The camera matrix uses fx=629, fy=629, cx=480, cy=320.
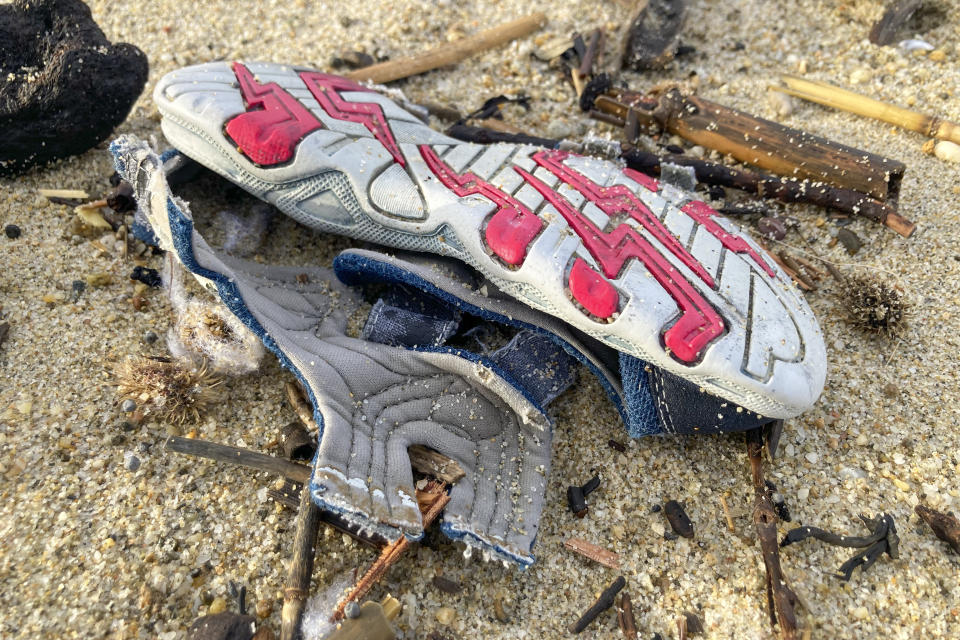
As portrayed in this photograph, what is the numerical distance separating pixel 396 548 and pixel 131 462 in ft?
3.13

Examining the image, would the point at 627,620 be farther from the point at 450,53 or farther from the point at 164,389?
the point at 450,53

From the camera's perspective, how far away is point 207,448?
2.03 metres

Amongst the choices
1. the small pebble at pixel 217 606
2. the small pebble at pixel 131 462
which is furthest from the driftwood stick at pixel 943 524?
the small pebble at pixel 131 462

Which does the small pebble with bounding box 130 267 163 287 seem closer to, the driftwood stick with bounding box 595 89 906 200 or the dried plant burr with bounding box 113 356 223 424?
the dried plant burr with bounding box 113 356 223 424

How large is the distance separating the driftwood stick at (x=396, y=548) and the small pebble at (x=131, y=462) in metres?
0.85

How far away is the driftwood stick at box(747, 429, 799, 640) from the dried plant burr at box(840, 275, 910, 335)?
67 cm

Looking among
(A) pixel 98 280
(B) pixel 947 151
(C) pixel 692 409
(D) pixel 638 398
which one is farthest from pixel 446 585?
(B) pixel 947 151

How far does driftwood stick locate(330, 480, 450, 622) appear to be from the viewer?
71.5 inches

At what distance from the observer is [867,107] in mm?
3021

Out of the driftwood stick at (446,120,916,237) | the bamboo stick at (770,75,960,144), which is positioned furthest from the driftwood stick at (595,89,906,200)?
the bamboo stick at (770,75,960,144)

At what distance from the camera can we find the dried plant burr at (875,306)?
238 centimetres

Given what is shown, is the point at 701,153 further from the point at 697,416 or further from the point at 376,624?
the point at 376,624

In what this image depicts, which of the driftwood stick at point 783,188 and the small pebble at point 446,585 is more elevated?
the driftwood stick at point 783,188

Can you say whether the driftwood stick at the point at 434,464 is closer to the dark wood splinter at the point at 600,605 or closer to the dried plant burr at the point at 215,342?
the dark wood splinter at the point at 600,605
